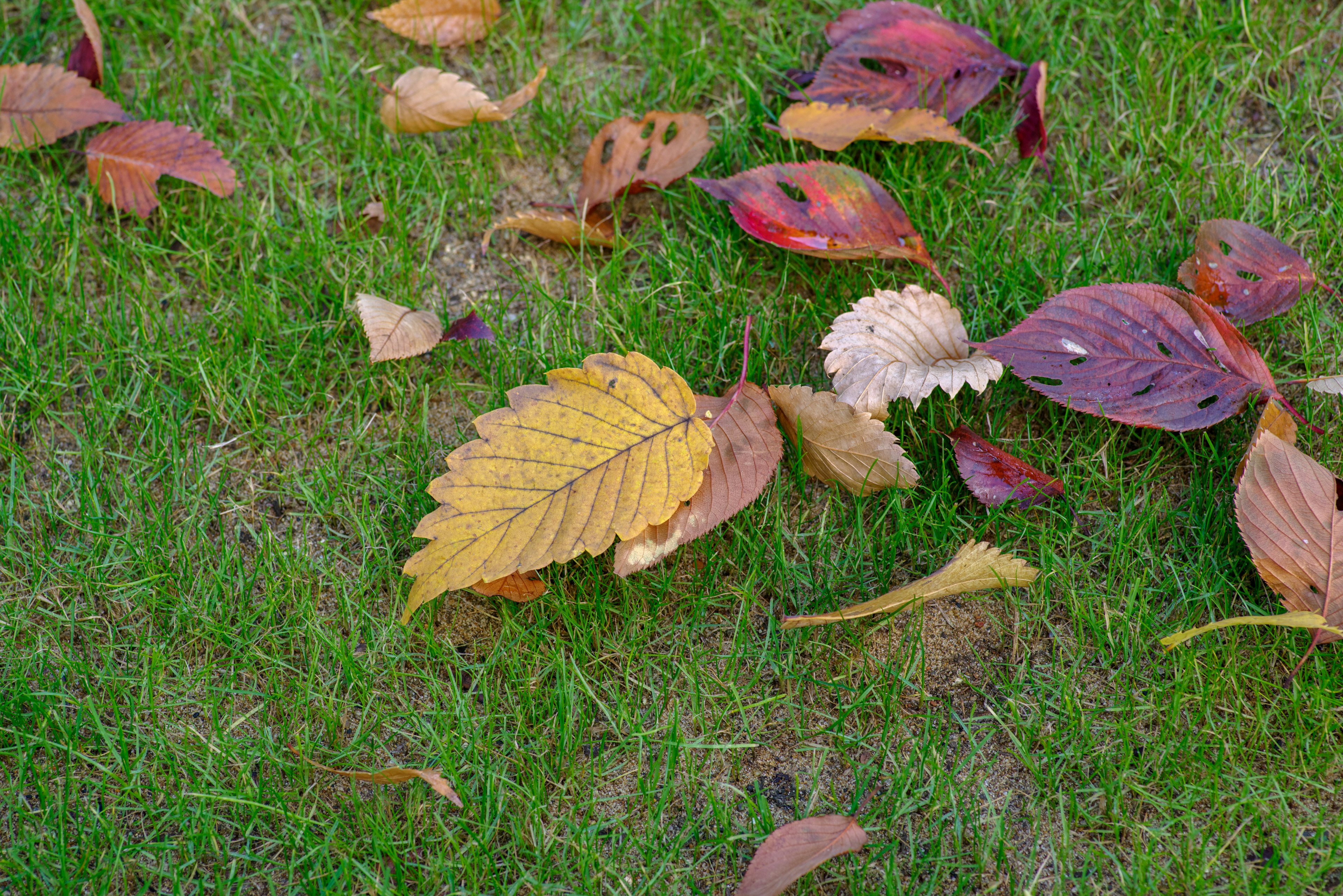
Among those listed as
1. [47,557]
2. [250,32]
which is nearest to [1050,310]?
[47,557]

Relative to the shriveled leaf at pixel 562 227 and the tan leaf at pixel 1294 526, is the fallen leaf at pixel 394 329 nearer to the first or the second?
the shriveled leaf at pixel 562 227

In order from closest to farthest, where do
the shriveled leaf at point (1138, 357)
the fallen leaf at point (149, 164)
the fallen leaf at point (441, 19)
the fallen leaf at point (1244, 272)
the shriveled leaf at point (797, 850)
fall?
the shriveled leaf at point (797, 850) < the shriveled leaf at point (1138, 357) < the fallen leaf at point (1244, 272) < the fallen leaf at point (149, 164) < the fallen leaf at point (441, 19)

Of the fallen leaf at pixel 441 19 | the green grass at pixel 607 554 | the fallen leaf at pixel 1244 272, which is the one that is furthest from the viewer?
the fallen leaf at pixel 441 19

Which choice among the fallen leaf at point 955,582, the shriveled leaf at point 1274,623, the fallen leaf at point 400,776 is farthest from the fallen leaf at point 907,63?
the fallen leaf at point 400,776

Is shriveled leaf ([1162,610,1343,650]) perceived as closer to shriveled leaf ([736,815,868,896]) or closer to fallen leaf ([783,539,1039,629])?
fallen leaf ([783,539,1039,629])

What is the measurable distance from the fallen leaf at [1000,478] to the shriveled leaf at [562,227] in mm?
862

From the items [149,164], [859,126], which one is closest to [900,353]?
[859,126]

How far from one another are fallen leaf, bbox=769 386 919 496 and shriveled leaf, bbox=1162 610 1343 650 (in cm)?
48

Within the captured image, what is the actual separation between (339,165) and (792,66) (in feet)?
3.57

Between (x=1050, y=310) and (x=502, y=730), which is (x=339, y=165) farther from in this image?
(x=1050, y=310)

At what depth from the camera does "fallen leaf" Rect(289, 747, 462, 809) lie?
1.49m

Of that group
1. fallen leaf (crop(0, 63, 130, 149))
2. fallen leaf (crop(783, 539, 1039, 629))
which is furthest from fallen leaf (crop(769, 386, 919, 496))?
fallen leaf (crop(0, 63, 130, 149))

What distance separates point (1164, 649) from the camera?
5.34 ft

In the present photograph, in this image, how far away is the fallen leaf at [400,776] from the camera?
149cm
